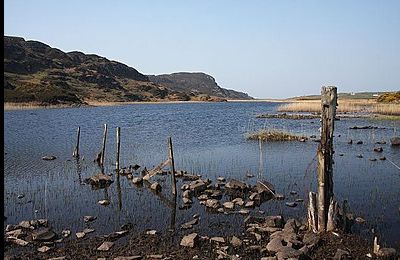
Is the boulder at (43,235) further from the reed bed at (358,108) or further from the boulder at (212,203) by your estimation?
the reed bed at (358,108)

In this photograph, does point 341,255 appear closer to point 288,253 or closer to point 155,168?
point 288,253

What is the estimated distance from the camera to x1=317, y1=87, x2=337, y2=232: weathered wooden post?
44.4 feet

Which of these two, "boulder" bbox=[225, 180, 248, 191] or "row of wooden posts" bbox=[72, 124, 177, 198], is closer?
"row of wooden posts" bbox=[72, 124, 177, 198]

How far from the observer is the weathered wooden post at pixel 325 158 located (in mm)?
13523

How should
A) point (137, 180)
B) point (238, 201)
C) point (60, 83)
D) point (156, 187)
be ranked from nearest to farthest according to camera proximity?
point (238, 201), point (156, 187), point (137, 180), point (60, 83)

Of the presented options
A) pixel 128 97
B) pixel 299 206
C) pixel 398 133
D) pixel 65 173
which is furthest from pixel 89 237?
pixel 128 97

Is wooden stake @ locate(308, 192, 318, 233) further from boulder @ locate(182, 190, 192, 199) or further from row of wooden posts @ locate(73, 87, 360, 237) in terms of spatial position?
boulder @ locate(182, 190, 192, 199)

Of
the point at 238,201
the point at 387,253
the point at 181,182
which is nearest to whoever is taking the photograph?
the point at 387,253

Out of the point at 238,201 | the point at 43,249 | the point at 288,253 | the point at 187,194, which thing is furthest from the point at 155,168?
the point at 288,253

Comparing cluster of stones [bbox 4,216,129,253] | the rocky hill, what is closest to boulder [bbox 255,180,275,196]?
cluster of stones [bbox 4,216,129,253]

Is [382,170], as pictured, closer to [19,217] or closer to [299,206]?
[299,206]

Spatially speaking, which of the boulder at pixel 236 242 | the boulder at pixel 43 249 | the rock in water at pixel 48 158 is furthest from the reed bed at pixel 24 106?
the boulder at pixel 236 242

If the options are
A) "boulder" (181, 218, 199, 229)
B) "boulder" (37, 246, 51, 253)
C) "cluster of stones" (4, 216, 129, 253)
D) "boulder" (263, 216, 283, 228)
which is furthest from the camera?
"boulder" (181, 218, 199, 229)

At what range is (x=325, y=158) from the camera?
13742 millimetres
